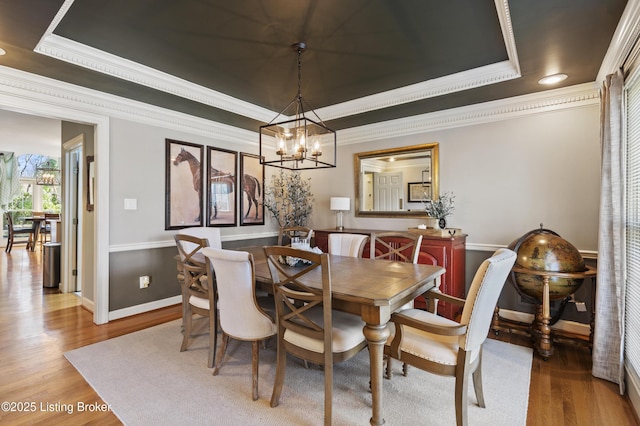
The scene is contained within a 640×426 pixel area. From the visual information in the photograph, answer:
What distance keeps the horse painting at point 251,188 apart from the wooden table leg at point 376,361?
3.52 m

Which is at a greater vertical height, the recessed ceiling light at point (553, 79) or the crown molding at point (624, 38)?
the recessed ceiling light at point (553, 79)

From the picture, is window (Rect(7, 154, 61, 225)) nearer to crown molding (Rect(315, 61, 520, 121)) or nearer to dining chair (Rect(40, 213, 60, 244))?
dining chair (Rect(40, 213, 60, 244))

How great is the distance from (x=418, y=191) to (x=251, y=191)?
2.53 metres

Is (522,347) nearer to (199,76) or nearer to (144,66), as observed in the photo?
(199,76)

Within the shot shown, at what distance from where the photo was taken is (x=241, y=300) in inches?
78.9

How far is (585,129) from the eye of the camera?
304cm

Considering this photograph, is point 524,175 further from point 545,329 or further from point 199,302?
point 199,302

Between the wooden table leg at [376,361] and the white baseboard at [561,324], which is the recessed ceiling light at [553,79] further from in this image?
the wooden table leg at [376,361]

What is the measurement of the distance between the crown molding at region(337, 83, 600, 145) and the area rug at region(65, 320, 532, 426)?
2.44 metres

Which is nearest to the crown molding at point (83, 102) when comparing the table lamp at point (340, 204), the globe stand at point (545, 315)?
the table lamp at point (340, 204)

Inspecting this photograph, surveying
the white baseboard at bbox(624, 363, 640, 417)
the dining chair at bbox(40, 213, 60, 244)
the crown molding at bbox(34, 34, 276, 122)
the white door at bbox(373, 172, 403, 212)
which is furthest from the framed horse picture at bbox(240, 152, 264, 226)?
the dining chair at bbox(40, 213, 60, 244)

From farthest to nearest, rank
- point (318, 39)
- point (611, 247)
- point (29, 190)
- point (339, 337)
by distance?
point (29, 190)
point (318, 39)
point (611, 247)
point (339, 337)

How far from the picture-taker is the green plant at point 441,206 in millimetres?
3670

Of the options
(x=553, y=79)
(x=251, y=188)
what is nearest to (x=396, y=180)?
(x=553, y=79)
